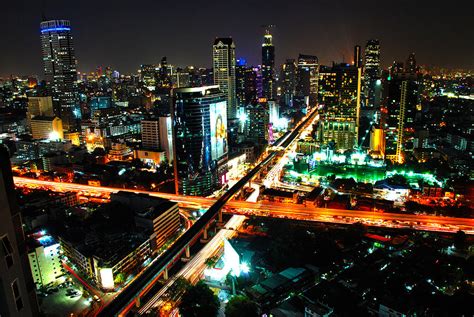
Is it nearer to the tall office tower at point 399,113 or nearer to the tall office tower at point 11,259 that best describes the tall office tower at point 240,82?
the tall office tower at point 399,113

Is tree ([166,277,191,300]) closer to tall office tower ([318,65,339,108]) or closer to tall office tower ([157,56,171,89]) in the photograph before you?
tall office tower ([318,65,339,108])

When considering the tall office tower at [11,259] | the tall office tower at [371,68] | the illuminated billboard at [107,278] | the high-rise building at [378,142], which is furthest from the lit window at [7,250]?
the tall office tower at [371,68]

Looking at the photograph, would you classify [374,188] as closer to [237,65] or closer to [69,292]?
[69,292]

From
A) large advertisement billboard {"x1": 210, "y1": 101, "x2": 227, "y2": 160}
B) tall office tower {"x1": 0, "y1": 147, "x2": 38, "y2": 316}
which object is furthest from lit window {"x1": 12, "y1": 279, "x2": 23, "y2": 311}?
large advertisement billboard {"x1": 210, "y1": 101, "x2": 227, "y2": 160}

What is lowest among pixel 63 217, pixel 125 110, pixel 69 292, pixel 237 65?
pixel 69 292

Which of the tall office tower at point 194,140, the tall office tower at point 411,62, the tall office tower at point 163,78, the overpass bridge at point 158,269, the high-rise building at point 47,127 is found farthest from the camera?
the tall office tower at point 163,78

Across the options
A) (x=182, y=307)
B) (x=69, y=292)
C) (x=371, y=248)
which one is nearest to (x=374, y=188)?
(x=371, y=248)
